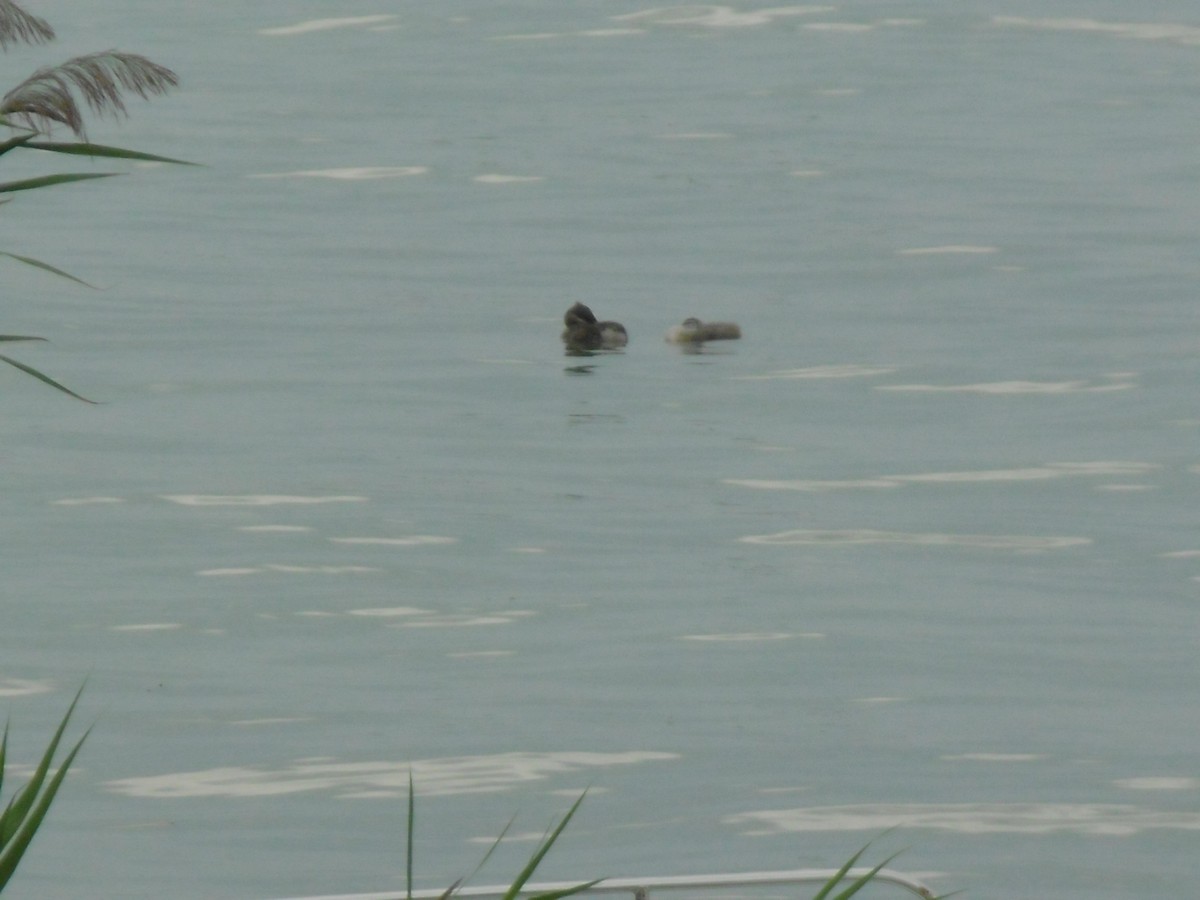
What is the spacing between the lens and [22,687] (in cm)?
991

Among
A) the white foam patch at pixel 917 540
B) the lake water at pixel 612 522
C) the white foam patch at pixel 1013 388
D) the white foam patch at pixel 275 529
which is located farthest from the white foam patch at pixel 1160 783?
the white foam patch at pixel 1013 388

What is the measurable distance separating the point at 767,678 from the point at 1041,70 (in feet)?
101

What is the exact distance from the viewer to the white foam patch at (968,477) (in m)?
13.5

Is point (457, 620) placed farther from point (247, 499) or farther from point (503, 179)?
point (503, 179)

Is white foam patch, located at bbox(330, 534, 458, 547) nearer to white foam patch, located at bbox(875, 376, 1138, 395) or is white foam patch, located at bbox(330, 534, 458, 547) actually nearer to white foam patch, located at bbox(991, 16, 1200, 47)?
white foam patch, located at bbox(875, 376, 1138, 395)

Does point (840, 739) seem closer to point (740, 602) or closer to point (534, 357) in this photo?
point (740, 602)

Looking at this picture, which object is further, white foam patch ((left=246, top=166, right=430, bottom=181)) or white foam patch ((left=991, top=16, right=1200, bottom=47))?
white foam patch ((left=991, top=16, right=1200, bottom=47))

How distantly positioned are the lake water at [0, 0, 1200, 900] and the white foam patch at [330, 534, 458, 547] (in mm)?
25

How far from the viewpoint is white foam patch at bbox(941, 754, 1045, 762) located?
29.0 feet

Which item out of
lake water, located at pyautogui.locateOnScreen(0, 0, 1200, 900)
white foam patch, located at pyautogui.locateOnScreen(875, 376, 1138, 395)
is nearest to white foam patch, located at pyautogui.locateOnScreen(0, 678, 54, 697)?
lake water, located at pyautogui.locateOnScreen(0, 0, 1200, 900)

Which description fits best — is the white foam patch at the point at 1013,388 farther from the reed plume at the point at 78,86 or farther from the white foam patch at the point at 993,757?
the reed plume at the point at 78,86

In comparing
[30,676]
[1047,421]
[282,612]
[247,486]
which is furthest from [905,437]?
[30,676]

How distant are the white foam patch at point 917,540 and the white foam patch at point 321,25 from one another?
110 ft

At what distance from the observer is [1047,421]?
15.3 m
